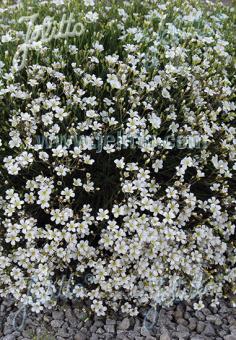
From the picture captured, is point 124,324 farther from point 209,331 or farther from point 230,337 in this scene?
point 230,337

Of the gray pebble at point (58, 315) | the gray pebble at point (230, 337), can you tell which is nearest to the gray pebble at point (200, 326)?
the gray pebble at point (230, 337)

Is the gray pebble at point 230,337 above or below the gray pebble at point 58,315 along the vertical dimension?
above

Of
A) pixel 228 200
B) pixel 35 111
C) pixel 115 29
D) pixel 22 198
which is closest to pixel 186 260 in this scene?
pixel 228 200

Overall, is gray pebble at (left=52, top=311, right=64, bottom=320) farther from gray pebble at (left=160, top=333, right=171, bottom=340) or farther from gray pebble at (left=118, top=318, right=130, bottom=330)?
gray pebble at (left=160, top=333, right=171, bottom=340)

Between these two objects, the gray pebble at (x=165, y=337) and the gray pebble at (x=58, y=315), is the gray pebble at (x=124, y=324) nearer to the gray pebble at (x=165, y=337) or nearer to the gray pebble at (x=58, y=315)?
the gray pebble at (x=165, y=337)

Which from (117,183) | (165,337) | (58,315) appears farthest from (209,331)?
(117,183)

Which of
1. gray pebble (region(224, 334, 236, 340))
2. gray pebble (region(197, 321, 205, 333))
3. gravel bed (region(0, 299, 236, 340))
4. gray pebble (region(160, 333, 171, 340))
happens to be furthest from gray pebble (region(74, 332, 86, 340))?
gray pebble (region(224, 334, 236, 340))
